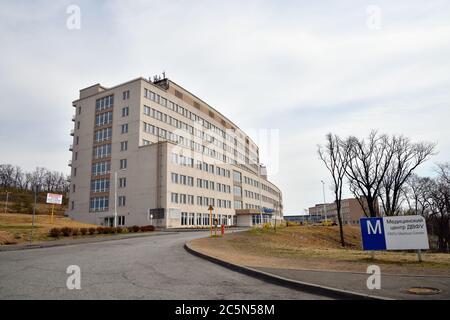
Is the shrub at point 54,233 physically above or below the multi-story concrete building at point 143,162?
below

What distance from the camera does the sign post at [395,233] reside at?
41.8 ft

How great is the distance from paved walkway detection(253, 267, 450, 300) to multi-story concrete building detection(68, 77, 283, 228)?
128 ft

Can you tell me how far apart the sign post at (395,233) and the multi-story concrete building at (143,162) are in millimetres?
34603

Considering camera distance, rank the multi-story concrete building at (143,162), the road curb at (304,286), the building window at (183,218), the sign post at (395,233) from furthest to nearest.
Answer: the building window at (183,218) < the multi-story concrete building at (143,162) < the sign post at (395,233) < the road curb at (304,286)

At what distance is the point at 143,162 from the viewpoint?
5541 centimetres

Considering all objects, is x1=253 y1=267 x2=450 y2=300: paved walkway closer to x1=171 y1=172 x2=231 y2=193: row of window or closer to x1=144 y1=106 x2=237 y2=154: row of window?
x1=171 y1=172 x2=231 y2=193: row of window

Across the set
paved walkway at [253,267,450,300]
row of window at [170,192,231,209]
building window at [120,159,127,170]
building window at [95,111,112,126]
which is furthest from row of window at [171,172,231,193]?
paved walkway at [253,267,450,300]

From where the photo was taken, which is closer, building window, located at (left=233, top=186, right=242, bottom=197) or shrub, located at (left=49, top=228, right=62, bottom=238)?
shrub, located at (left=49, top=228, right=62, bottom=238)

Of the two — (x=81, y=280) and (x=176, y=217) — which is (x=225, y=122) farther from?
(x=81, y=280)

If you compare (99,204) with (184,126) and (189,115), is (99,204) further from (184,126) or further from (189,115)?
(189,115)

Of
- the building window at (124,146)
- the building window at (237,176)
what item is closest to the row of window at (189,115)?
the building window at (124,146)

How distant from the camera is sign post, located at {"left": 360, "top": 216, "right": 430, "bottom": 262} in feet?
41.8

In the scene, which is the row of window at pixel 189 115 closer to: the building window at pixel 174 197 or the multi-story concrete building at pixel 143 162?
the multi-story concrete building at pixel 143 162
